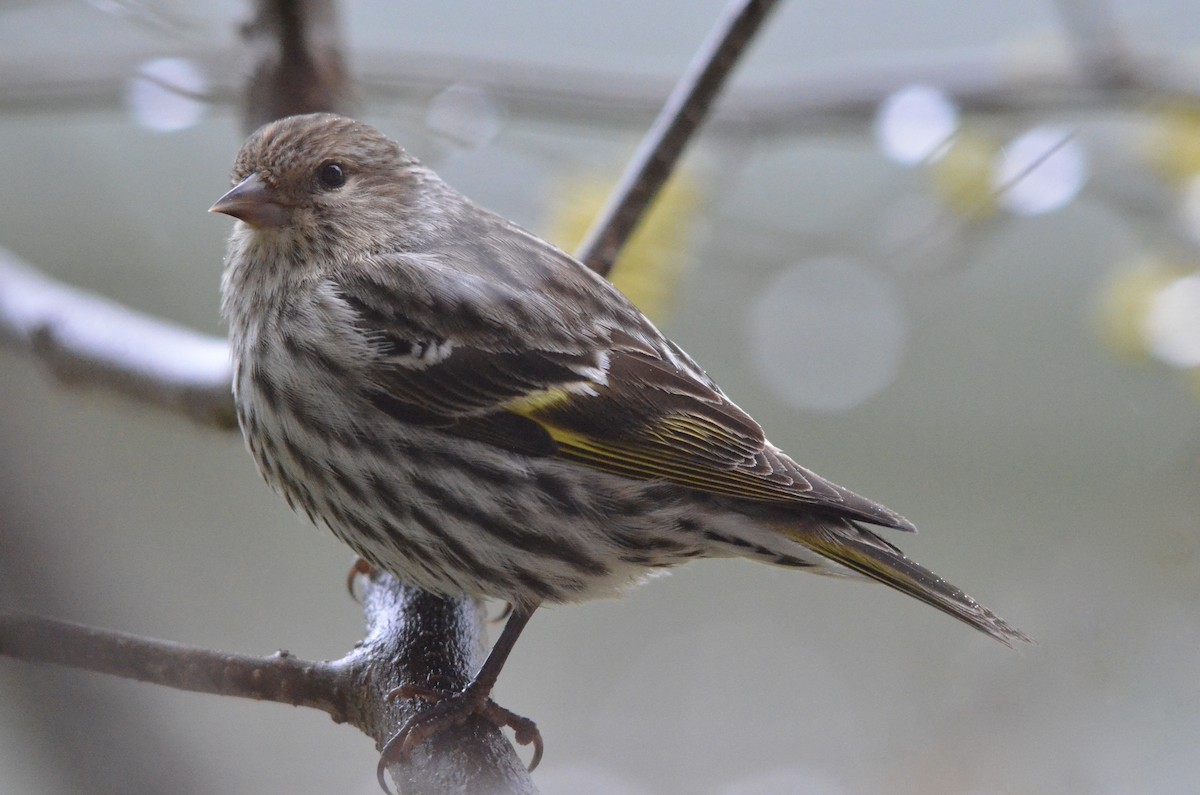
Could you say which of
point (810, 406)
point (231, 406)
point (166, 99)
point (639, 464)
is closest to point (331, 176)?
point (231, 406)

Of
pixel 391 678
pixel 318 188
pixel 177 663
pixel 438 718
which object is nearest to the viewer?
pixel 177 663

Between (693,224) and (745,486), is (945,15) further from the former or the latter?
(745,486)

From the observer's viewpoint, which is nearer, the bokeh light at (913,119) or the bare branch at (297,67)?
the bare branch at (297,67)

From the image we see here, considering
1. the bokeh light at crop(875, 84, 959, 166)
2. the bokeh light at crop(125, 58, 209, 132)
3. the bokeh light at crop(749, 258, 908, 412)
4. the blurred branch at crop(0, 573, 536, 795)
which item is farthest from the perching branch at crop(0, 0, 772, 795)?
the bokeh light at crop(749, 258, 908, 412)

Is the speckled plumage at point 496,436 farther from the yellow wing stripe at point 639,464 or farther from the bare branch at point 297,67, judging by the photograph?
the bare branch at point 297,67

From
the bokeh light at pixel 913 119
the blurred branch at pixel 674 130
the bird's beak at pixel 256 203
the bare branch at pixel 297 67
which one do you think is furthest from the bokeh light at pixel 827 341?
the bird's beak at pixel 256 203

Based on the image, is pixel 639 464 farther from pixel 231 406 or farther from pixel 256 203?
pixel 231 406
